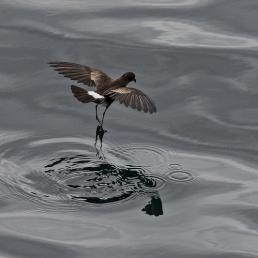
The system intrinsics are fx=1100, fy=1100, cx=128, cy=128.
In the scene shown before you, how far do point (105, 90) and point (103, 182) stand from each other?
1135 mm

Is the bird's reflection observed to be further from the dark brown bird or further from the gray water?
the dark brown bird

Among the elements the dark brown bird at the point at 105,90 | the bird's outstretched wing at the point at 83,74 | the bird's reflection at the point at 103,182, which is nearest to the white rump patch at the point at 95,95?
the dark brown bird at the point at 105,90

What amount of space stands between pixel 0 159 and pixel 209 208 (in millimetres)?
2010

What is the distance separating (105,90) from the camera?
1038 centimetres

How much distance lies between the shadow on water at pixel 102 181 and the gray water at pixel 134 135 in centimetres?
1

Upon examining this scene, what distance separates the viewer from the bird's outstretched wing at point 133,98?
31.1 feet

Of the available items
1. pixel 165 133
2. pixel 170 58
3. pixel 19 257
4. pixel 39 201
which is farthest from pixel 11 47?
pixel 19 257

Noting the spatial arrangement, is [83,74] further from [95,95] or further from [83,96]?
[83,96]

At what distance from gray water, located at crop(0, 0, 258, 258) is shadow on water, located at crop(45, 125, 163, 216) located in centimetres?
1

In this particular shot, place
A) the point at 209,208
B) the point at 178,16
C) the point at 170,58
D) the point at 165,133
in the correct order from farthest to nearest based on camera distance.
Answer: the point at 178,16 → the point at 170,58 → the point at 165,133 → the point at 209,208

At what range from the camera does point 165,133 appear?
35.2 feet

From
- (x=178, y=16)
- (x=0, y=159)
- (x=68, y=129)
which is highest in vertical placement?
(x=178, y=16)

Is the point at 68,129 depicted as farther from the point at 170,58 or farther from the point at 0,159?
the point at 170,58

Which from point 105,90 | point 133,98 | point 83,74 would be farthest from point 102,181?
point 83,74
